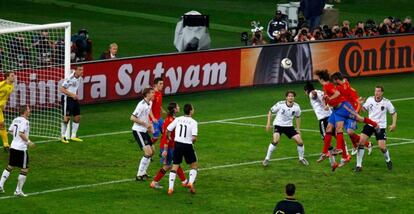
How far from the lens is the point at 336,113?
32406 mm

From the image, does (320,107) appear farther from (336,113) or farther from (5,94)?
(5,94)

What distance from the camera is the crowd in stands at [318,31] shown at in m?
48.2

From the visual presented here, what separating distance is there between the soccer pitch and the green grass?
13.9 meters

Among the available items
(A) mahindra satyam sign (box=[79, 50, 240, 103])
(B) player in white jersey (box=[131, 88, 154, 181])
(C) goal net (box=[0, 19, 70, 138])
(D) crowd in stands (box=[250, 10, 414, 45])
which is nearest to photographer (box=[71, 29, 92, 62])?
Result: (A) mahindra satyam sign (box=[79, 50, 240, 103])

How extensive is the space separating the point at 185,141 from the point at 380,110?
612 cm

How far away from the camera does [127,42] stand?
5491 centimetres

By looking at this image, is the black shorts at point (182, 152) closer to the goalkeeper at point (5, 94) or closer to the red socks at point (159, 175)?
the red socks at point (159, 175)

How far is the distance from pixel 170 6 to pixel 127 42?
12709mm

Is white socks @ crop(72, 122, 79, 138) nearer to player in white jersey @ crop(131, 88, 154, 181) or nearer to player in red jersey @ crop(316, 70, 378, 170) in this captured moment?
player in white jersey @ crop(131, 88, 154, 181)

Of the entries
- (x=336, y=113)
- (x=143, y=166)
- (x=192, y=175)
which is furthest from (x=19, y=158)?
(x=336, y=113)

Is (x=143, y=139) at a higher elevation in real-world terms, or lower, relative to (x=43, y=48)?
lower

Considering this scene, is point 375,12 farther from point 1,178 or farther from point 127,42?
point 1,178

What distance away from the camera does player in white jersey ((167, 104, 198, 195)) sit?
28.8m

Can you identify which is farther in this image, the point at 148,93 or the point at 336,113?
the point at 336,113
